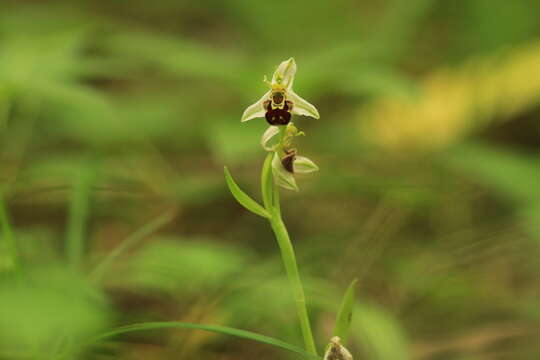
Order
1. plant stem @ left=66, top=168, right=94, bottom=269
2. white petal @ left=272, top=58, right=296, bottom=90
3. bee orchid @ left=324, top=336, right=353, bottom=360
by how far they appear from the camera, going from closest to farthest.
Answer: bee orchid @ left=324, top=336, right=353, bottom=360 → white petal @ left=272, top=58, right=296, bottom=90 → plant stem @ left=66, top=168, right=94, bottom=269

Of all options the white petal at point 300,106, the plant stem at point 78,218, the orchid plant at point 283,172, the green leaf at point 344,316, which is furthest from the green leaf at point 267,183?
the plant stem at point 78,218

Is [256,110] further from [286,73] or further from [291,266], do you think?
[291,266]

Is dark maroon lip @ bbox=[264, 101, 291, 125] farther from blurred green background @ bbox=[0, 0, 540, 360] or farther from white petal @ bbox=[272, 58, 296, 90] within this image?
blurred green background @ bbox=[0, 0, 540, 360]

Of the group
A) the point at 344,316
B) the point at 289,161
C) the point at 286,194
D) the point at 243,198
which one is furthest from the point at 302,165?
the point at 286,194

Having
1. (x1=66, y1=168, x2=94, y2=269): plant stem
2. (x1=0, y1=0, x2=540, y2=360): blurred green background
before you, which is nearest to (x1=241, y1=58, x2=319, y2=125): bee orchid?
(x1=0, y1=0, x2=540, y2=360): blurred green background

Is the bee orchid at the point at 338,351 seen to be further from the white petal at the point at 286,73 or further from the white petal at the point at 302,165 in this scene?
the white petal at the point at 286,73

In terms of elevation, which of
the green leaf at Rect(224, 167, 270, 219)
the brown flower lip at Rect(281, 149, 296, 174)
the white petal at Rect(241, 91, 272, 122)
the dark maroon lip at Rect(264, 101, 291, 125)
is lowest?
the green leaf at Rect(224, 167, 270, 219)

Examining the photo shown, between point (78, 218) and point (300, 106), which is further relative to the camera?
point (78, 218)

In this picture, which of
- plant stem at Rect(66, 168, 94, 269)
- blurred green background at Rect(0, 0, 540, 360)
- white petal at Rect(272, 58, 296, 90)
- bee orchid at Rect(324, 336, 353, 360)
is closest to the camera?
bee orchid at Rect(324, 336, 353, 360)
